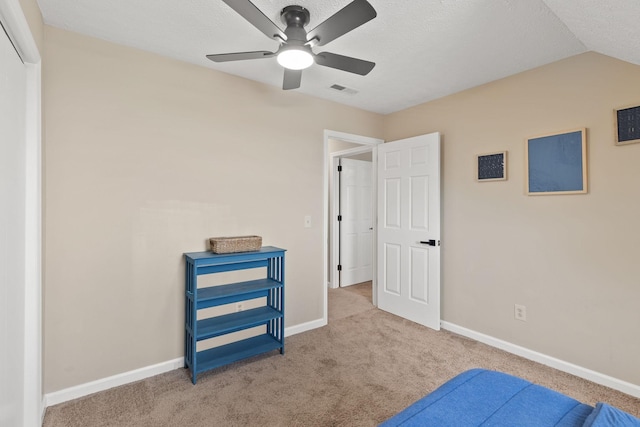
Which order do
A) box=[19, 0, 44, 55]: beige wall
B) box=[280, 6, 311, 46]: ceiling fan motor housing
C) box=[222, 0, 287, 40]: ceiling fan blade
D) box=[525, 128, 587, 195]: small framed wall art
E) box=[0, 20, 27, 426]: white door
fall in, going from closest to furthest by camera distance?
box=[0, 20, 27, 426]: white door < box=[222, 0, 287, 40]: ceiling fan blade < box=[19, 0, 44, 55]: beige wall < box=[280, 6, 311, 46]: ceiling fan motor housing < box=[525, 128, 587, 195]: small framed wall art

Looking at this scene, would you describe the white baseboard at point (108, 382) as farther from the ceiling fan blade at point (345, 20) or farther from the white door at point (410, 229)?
the ceiling fan blade at point (345, 20)

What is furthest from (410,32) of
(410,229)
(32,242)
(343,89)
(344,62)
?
(32,242)

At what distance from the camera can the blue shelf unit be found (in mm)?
2334

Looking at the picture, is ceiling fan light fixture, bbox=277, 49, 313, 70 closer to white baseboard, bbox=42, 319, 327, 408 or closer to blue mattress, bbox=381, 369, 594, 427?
blue mattress, bbox=381, 369, 594, 427

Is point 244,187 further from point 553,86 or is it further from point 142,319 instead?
point 553,86

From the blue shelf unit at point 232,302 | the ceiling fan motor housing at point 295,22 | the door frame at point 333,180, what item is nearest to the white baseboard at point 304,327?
the door frame at point 333,180

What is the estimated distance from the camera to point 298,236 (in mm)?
3193

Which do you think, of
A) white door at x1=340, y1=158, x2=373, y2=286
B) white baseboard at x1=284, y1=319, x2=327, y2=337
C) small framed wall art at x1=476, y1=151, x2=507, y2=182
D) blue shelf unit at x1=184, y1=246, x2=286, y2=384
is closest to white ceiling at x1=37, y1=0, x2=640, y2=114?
small framed wall art at x1=476, y1=151, x2=507, y2=182

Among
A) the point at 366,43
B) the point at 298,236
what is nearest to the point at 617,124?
the point at 366,43

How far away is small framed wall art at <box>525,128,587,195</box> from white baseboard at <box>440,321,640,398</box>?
1348 mm

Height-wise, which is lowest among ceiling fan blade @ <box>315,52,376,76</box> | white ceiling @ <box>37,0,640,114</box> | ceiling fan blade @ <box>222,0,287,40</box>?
ceiling fan blade @ <box>315,52,376,76</box>

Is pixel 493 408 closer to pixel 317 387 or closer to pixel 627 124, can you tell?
pixel 317 387

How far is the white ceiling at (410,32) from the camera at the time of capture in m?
1.76

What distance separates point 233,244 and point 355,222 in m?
2.85
